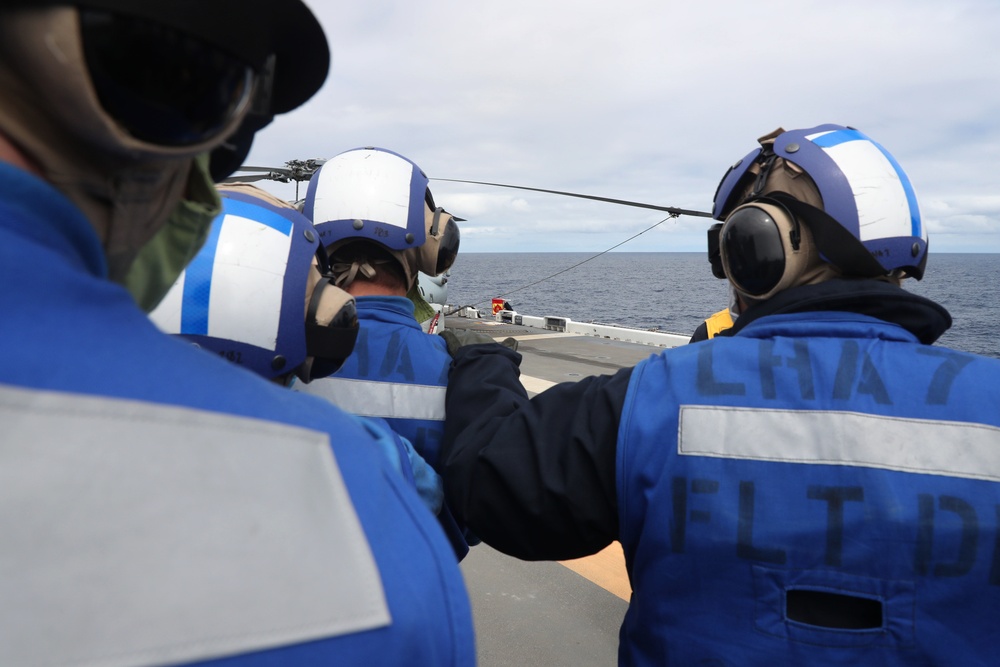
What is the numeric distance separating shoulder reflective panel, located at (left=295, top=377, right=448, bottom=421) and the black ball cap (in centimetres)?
148

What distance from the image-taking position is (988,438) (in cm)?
150

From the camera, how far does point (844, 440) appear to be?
1.53 metres

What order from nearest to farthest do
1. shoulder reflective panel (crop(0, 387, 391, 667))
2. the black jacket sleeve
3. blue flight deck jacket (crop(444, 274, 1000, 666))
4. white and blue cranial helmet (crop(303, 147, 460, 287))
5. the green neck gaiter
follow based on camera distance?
shoulder reflective panel (crop(0, 387, 391, 667)) < the green neck gaiter < blue flight deck jacket (crop(444, 274, 1000, 666)) < the black jacket sleeve < white and blue cranial helmet (crop(303, 147, 460, 287))

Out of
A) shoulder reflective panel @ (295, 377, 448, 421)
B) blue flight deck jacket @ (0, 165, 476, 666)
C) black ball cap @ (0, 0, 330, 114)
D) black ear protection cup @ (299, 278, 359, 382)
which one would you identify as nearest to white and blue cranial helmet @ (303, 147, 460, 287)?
shoulder reflective panel @ (295, 377, 448, 421)

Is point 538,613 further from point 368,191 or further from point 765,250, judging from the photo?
point 765,250

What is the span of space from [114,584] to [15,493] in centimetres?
9

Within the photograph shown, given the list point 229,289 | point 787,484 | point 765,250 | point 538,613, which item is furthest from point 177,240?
point 538,613

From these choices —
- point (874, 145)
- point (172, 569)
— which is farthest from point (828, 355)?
point (172, 569)

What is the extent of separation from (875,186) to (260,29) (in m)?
1.74

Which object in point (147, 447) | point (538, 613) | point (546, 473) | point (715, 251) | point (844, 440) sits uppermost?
point (715, 251)

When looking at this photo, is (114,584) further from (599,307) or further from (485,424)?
(599,307)

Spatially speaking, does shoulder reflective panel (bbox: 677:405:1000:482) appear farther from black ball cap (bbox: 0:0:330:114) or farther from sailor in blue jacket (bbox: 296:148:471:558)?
black ball cap (bbox: 0:0:330:114)

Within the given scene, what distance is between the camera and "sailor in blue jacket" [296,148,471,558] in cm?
242

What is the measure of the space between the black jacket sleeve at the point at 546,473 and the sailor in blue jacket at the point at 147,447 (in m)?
0.96
